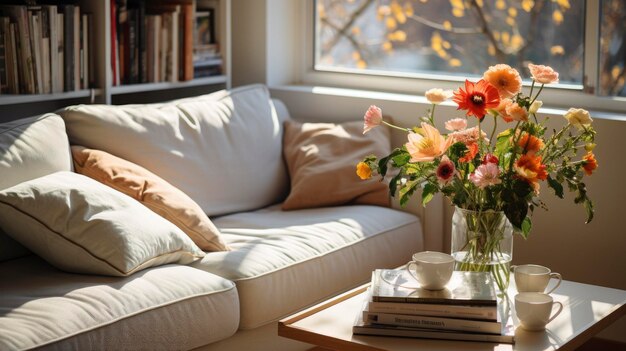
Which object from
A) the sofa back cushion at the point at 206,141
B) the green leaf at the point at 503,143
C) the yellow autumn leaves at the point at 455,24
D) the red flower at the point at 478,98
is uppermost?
the yellow autumn leaves at the point at 455,24

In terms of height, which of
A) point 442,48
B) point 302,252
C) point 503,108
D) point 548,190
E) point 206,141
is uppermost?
point 442,48

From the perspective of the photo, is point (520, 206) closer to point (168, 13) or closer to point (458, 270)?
point (458, 270)

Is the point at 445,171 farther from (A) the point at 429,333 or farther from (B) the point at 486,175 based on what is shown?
(A) the point at 429,333

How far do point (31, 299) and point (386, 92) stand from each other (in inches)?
80.9

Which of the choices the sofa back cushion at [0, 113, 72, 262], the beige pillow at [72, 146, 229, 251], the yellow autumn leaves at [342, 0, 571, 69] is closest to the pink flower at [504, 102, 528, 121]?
the beige pillow at [72, 146, 229, 251]

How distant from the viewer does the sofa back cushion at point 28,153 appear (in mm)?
2564

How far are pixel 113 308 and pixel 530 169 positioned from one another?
1.05 metres

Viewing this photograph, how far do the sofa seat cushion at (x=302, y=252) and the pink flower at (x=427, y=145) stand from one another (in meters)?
0.73

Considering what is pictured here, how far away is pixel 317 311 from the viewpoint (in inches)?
88.0

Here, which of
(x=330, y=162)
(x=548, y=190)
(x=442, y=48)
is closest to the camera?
(x=548, y=190)

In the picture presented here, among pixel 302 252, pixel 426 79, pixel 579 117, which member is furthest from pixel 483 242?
pixel 426 79

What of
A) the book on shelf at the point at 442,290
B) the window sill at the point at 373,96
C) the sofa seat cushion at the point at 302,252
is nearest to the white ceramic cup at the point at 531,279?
the book on shelf at the point at 442,290

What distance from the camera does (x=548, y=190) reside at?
3.29m

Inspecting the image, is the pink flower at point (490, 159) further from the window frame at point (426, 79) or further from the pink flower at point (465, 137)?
the window frame at point (426, 79)
